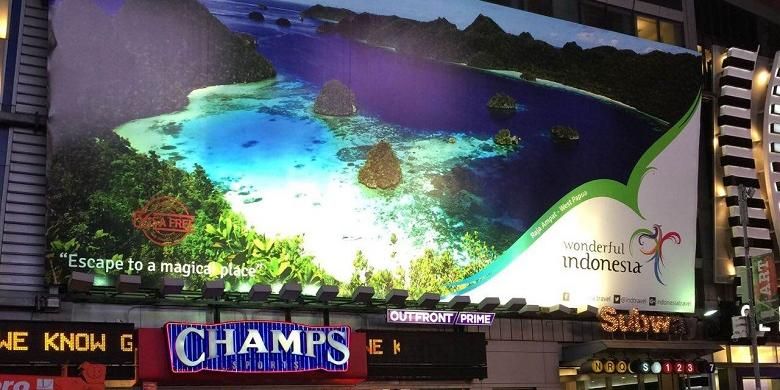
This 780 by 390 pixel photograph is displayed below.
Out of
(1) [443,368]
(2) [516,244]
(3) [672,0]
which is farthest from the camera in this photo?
(3) [672,0]

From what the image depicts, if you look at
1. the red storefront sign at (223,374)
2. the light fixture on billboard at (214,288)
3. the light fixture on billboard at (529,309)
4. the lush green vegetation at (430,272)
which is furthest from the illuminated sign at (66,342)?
the light fixture on billboard at (529,309)

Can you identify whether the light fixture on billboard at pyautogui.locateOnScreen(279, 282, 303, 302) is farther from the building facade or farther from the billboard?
the billboard

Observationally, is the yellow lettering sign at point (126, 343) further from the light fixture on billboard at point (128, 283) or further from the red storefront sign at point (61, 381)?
the light fixture on billboard at point (128, 283)

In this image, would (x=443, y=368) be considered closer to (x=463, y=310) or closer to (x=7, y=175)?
(x=463, y=310)

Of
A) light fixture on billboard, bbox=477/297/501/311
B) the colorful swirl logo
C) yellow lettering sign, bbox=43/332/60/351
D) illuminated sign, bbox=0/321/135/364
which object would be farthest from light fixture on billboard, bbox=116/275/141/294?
the colorful swirl logo

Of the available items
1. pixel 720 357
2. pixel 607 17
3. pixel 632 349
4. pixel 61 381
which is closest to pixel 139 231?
pixel 61 381

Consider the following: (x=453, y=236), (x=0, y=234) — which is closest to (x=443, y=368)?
(x=453, y=236)
